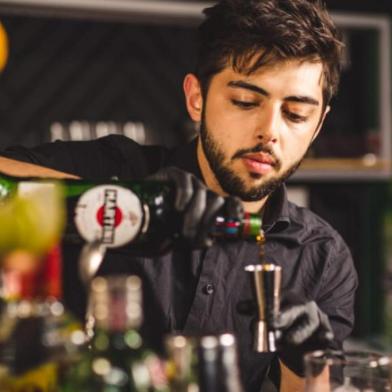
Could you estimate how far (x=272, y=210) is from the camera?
1.77 metres

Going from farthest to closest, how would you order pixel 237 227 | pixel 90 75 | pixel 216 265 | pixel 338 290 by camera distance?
pixel 90 75, pixel 338 290, pixel 216 265, pixel 237 227

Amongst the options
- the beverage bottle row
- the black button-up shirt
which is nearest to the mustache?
the black button-up shirt

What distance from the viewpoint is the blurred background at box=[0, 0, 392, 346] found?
3020 mm

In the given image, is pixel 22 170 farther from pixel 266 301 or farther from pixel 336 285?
pixel 336 285

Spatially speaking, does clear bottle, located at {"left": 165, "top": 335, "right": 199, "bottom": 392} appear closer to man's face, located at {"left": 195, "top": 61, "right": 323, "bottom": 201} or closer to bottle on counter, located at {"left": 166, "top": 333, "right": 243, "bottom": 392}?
bottle on counter, located at {"left": 166, "top": 333, "right": 243, "bottom": 392}

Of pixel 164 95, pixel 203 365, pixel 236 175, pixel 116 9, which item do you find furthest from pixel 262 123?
pixel 164 95

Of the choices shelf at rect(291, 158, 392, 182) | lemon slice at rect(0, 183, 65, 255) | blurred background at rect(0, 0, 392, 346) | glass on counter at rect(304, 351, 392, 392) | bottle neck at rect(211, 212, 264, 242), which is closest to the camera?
lemon slice at rect(0, 183, 65, 255)

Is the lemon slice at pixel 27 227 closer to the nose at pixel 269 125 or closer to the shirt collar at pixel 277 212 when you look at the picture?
the nose at pixel 269 125

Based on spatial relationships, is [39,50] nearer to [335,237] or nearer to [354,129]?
[354,129]

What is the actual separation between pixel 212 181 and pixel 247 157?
204 millimetres

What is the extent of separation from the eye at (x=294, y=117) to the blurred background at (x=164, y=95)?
139 centimetres

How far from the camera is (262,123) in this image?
156cm

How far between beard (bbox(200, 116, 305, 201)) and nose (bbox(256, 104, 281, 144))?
21 millimetres

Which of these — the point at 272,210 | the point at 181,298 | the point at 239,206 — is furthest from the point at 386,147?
the point at 239,206
